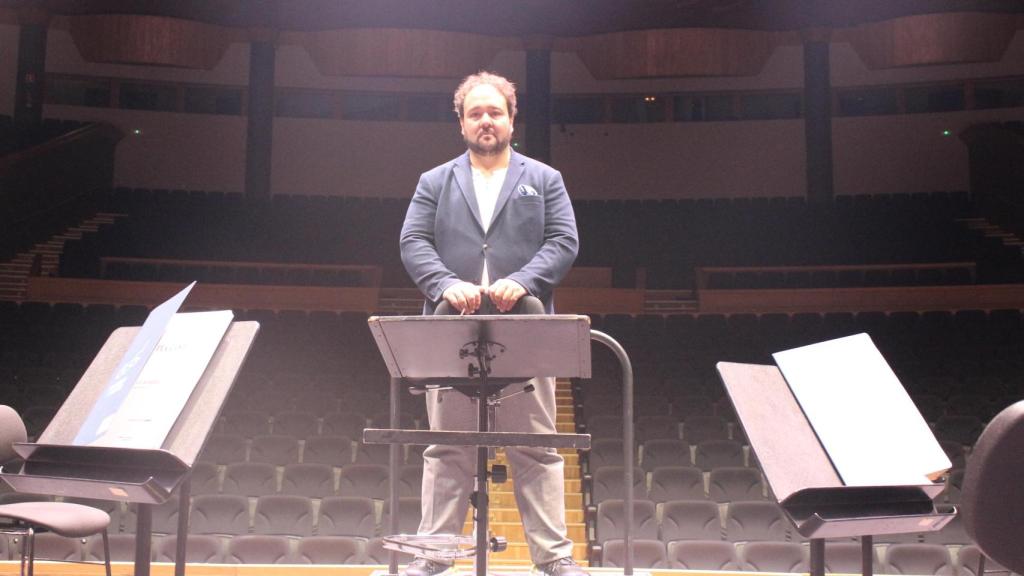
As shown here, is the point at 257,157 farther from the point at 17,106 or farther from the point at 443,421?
the point at 443,421

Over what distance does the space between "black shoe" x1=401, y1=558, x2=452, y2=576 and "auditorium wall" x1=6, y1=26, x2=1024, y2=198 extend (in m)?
11.2

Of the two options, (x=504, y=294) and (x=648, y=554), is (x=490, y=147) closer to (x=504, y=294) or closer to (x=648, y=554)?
(x=504, y=294)

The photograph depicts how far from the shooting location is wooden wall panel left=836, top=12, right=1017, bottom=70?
1025cm

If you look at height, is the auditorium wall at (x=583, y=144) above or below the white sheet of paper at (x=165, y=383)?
above

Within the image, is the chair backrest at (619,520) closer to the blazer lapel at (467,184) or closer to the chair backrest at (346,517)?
the chair backrest at (346,517)

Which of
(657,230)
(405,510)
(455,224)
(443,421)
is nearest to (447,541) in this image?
(443,421)

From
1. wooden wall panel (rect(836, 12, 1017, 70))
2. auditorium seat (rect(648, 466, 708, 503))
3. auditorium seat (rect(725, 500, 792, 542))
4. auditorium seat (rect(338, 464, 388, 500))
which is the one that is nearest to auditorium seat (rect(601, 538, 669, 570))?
auditorium seat (rect(725, 500, 792, 542))

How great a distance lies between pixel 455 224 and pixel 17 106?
1116cm

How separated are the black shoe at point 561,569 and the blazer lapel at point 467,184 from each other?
782 millimetres

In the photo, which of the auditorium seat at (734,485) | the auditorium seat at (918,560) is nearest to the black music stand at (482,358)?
the auditorium seat at (918,560)

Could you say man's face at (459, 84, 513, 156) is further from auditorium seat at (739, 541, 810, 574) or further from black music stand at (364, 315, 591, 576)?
auditorium seat at (739, 541, 810, 574)

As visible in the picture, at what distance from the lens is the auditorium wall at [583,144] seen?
12867mm

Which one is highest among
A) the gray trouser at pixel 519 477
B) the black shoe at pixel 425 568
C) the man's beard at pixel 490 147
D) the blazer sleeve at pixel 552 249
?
the man's beard at pixel 490 147

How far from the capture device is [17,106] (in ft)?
38.4
